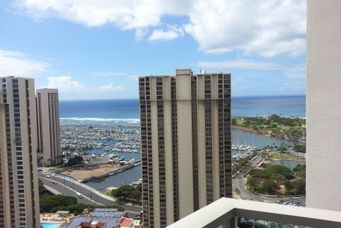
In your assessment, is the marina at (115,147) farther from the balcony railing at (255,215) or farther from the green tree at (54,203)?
the balcony railing at (255,215)

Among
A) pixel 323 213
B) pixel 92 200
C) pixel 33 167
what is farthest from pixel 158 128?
pixel 92 200

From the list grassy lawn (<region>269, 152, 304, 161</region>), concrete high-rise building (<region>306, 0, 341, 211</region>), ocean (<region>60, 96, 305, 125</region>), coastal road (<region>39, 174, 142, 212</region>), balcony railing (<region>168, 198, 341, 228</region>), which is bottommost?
coastal road (<region>39, 174, 142, 212</region>)

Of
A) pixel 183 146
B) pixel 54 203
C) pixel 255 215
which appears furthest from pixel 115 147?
pixel 255 215

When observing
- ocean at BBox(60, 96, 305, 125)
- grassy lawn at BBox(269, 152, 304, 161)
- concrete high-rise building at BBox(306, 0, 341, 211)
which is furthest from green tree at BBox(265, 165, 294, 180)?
concrete high-rise building at BBox(306, 0, 341, 211)

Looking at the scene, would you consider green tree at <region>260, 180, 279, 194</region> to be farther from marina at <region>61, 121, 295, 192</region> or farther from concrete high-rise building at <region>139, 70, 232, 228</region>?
concrete high-rise building at <region>139, 70, 232, 228</region>

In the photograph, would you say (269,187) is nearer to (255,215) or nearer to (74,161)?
(74,161)
